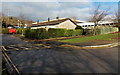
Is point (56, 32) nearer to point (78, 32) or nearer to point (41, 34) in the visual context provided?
point (41, 34)

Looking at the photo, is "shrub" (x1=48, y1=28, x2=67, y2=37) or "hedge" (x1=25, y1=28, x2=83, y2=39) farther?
"shrub" (x1=48, y1=28, x2=67, y2=37)

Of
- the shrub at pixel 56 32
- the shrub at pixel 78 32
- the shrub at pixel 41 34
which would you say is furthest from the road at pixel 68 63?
the shrub at pixel 78 32

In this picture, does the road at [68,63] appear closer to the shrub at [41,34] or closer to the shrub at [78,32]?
the shrub at [41,34]

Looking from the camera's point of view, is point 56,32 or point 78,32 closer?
point 56,32

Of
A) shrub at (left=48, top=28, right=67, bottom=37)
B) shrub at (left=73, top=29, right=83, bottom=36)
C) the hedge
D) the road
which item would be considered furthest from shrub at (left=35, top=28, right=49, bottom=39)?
the road

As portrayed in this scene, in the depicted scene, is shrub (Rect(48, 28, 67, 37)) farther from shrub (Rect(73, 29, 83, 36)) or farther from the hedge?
shrub (Rect(73, 29, 83, 36))

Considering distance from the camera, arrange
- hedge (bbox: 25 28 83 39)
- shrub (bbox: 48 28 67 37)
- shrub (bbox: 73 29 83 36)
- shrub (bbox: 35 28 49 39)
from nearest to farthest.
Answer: shrub (bbox: 35 28 49 39) < hedge (bbox: 25 28 83 39) < shrub (bbox: 48 28 67 37) < shrub (bbox: 73 29 83 36)

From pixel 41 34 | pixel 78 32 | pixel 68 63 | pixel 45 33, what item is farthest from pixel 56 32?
pixel 68 63

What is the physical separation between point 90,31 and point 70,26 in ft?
25.6

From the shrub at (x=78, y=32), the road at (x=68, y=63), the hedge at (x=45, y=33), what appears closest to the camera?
the road at (x=68, y=63)

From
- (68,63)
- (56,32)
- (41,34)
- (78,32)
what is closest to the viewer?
(68,63)

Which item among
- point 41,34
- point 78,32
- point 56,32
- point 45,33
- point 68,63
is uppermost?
point 78,32

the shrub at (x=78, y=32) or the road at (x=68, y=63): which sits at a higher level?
the shrub at (x=78, y=32)

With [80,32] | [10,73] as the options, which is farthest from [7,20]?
[10,73]
